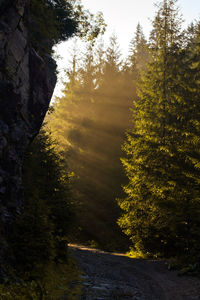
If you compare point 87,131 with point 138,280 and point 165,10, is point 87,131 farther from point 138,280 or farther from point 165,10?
point 138,280

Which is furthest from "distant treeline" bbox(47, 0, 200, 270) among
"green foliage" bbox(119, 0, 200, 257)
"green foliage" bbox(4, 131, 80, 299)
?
"green foliage" bbox(4, 131, 80, 299)

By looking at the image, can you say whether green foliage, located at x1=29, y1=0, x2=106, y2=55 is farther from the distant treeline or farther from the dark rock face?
the distant treeline

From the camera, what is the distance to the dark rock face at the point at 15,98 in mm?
11023

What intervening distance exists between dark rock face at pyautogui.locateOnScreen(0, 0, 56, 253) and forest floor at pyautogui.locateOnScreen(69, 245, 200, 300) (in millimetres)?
3611

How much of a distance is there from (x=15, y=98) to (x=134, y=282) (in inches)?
336

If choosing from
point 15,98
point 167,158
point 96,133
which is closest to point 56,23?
point 15,98

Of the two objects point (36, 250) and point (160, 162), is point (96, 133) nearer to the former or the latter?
point (160, 162)

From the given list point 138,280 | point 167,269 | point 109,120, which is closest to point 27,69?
point 138,280

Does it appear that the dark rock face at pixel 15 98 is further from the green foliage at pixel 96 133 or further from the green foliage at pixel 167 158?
the green foliage at pixel 96 133

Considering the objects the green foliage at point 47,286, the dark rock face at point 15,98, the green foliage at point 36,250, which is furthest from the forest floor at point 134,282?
the dark rock face at point 15,98

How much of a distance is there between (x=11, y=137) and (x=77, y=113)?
110 ft

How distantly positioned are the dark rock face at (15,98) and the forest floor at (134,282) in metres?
3.61

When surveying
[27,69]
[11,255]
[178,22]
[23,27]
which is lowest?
[11,255]

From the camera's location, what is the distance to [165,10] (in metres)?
22.9
